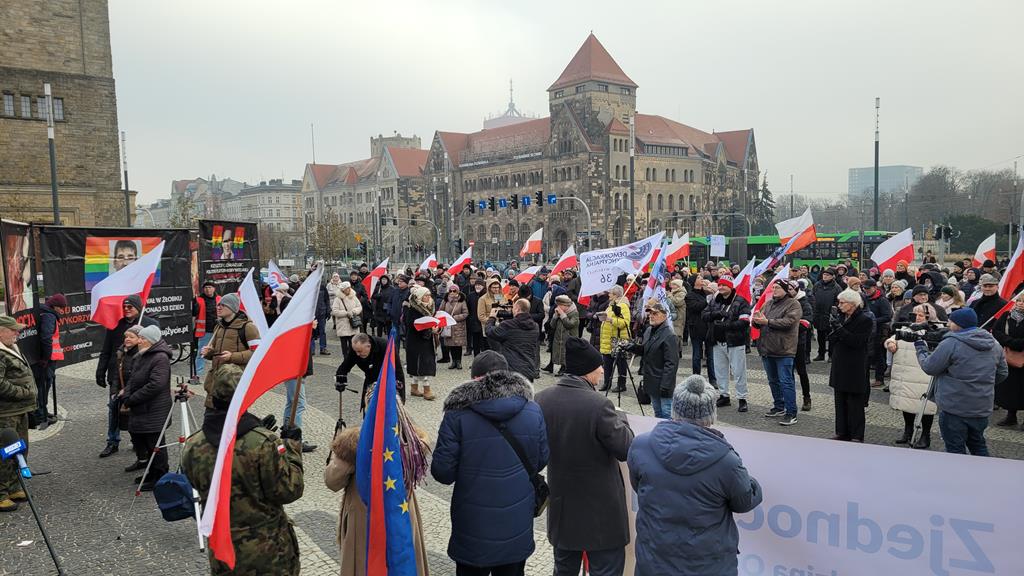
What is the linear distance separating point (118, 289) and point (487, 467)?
6.92 metres

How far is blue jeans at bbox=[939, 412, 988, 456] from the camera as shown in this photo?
698 centimetres

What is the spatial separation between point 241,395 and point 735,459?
2440 millimetres

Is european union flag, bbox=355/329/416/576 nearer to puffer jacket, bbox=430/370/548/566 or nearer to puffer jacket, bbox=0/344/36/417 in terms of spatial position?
puffer jacket, bbox=430/370/548/566

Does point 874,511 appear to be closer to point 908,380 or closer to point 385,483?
point 385,483

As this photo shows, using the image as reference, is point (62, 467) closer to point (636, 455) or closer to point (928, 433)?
point (636, 455)

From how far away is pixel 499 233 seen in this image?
94.1m

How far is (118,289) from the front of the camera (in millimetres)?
8828

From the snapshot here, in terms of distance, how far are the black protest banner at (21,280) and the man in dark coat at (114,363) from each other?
2.94 feet

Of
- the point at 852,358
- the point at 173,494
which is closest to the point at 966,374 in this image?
the point at 852,358

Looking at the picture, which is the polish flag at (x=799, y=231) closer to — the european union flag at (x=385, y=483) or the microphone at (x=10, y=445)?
the european union flag at (x=385, y=483)

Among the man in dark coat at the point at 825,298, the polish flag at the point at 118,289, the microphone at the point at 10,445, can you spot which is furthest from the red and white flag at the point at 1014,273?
the microphone at the point at 10,445

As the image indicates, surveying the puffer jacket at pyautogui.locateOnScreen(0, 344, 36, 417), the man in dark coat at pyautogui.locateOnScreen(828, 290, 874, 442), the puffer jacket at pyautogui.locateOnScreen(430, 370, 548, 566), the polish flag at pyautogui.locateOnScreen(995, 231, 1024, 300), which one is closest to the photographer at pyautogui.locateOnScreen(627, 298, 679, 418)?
the man in dark coat at pyautogui.locateOnScreen(828, 290, 874, 442)

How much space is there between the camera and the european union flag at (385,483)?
3.70 metres

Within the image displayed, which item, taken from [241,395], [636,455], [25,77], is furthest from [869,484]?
[25,77]
